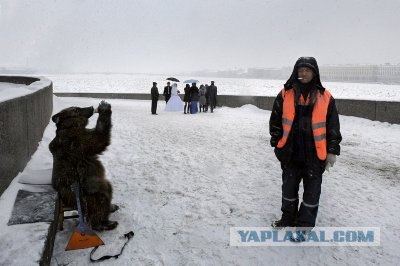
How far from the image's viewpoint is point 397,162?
7.64 meters

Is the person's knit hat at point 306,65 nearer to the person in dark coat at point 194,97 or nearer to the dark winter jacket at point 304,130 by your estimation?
the dark winter jacket at point 304,130

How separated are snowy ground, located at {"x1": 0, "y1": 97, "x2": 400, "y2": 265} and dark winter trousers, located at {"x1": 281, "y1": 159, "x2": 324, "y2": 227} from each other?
32 centimetres

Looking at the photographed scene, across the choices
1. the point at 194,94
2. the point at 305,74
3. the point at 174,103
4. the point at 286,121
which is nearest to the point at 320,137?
the point at 286,121

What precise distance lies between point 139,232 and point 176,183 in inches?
69.5

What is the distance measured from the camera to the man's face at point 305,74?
3.60 metres

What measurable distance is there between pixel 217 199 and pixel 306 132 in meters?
1.89

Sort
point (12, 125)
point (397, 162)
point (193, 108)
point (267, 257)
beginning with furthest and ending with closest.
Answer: point (193, 108), point (397, 162), point (12, 125), point (267, 257)

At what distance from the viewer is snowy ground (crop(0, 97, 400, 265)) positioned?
11.5ft

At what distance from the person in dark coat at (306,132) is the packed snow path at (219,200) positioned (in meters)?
0.65

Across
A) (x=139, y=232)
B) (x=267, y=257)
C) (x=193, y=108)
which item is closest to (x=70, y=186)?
(x=139, y=232)

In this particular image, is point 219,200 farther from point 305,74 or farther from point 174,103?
point 174,103

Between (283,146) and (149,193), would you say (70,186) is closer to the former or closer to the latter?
(149,193)

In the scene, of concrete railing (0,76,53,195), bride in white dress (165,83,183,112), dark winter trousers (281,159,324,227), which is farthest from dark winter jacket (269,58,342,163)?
bride in white dress (165,83,183,112)

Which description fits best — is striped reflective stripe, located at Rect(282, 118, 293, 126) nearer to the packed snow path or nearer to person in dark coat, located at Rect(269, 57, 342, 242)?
person in dark coat, located at Rect(269, 57, 342, 242)
